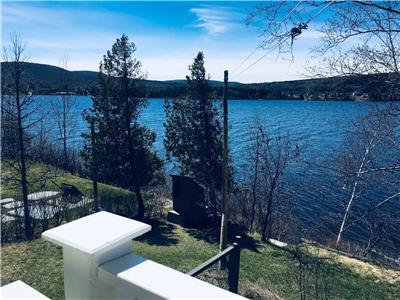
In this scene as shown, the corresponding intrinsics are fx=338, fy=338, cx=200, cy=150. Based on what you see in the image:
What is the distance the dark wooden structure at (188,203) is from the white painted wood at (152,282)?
11.9m

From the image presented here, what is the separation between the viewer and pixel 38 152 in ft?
64.3

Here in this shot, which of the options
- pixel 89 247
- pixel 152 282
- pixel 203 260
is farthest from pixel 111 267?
pixel 203 260

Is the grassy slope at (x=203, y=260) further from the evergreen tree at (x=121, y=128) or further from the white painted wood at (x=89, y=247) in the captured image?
the white painted wood at (x=89, y=247)

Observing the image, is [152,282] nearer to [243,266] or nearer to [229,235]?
[243,266]

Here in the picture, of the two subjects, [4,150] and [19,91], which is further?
[4,150]

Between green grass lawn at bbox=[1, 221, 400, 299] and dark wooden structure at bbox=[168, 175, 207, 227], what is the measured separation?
1.43m

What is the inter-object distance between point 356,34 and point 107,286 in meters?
3.83

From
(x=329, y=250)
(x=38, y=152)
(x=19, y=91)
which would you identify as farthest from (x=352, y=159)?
(x=38, y=152)

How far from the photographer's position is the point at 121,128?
13.7 metres

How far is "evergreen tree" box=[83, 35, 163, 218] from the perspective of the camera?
1337cm

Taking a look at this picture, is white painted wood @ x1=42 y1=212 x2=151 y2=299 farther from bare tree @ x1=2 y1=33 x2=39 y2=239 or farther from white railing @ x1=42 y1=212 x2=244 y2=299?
bare tree @ x1=2 y1=33 x2=39 y2=239

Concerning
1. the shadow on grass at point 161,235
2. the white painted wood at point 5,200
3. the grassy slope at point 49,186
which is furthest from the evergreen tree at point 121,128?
the white painted wood at point 5,200

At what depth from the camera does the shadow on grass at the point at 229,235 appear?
11.5 meters

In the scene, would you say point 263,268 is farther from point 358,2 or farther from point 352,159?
point 358,2
